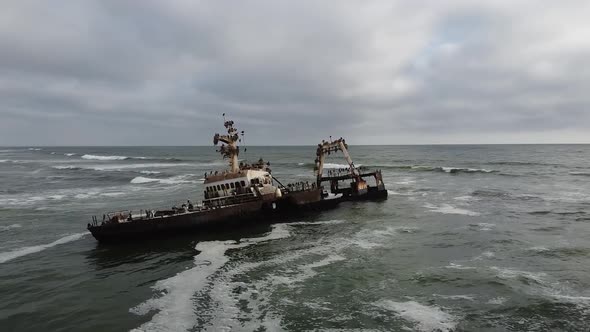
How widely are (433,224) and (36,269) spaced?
30490 mm

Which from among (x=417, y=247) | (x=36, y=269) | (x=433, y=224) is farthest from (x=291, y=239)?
(x=36, y=269)

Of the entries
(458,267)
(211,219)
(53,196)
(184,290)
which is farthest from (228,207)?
(53,196)

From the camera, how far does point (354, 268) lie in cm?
2311

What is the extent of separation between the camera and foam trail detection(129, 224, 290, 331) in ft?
54.3

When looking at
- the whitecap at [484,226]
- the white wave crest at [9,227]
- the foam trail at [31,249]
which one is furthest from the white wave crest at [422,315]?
the white wave crest at [9,227]

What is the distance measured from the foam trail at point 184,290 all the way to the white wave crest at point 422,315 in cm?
883

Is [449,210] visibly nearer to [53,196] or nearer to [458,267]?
[458,267]

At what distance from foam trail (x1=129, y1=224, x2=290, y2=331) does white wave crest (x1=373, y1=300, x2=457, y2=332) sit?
8.83 metres

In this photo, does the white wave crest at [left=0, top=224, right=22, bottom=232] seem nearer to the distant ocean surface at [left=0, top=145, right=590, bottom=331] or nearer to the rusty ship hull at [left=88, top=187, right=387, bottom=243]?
the distant ocean surface at [left=0, top=145, right=590, bottom=331]

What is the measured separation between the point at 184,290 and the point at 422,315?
39.0 feet

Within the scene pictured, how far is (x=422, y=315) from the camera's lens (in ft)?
55.5

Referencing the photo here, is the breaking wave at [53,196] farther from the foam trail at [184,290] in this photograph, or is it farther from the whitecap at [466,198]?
the whitecap at [466,198]

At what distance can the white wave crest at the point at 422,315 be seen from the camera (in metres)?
15.9

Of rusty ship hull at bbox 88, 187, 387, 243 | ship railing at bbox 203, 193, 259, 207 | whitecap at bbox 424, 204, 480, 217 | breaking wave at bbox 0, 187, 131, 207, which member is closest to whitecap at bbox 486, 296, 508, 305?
whitecap at bbox 424, 204, 480, 217
